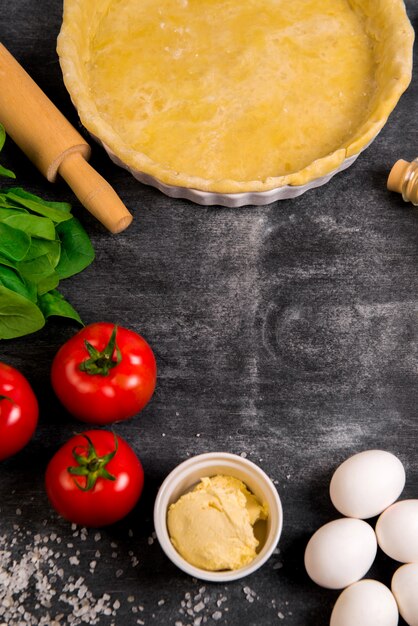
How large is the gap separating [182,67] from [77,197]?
15.8 inches

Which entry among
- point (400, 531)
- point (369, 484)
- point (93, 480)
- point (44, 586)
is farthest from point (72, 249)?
point (400, 531)

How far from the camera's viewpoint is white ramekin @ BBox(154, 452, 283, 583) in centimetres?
164

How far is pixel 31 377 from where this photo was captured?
194 centimetres

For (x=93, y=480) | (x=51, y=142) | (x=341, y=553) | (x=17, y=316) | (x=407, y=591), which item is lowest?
(x=407, y=591)

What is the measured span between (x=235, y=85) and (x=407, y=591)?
3.91 ft

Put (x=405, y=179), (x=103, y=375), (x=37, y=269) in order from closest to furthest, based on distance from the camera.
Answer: (x=103, y=375) → (x=37, y=269) → (x=405, y=179)

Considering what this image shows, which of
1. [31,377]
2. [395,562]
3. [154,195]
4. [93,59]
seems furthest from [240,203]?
[395,562]

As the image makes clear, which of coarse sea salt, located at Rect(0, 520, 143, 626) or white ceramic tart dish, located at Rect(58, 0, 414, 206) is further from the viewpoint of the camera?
white ceramic tart dish, located at Rect(58, 0, 414, 206)

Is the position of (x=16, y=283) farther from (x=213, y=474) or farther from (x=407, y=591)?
(x=407, y=591)

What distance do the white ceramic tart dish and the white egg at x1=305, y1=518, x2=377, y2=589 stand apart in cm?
75

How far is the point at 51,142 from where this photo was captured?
196 cm

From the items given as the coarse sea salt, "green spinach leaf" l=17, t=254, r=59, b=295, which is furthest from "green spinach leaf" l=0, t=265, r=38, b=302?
the coarse sea salt

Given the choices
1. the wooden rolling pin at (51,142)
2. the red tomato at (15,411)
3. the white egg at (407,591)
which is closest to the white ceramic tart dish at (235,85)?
the wooden rolling pin at (51,142)

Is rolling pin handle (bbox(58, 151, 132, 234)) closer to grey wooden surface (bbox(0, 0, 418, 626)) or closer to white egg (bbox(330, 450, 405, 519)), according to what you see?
grey wooden surface (bbox(0, 0, 418, 626))
